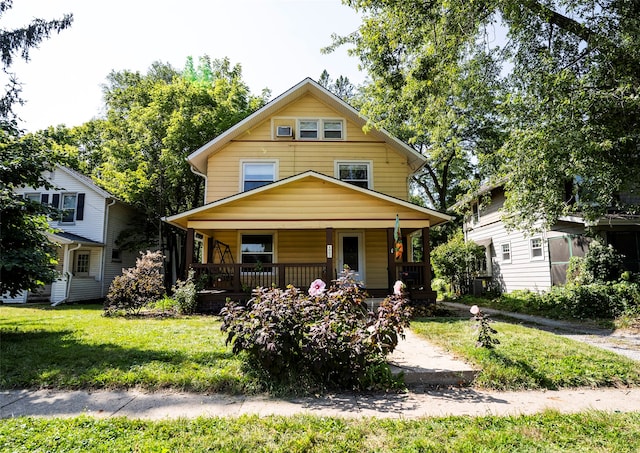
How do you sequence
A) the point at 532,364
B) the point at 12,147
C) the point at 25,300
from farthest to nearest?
1. the point at 25,300
2. the point at 12,147
3. the point at 532,364

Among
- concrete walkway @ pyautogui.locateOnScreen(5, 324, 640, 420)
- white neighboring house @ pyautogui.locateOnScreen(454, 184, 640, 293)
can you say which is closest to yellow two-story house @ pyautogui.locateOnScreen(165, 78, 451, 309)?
white neighboring house @ pyautogui.locateOnScreen(454, 184, 640, 293)

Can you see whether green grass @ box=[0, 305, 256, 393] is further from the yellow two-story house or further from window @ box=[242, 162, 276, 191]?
window @ box=[242, 162, 276, 191]

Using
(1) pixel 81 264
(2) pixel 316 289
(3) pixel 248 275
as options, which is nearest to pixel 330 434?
(2) pixel 316 289

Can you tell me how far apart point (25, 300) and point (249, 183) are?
1167cm

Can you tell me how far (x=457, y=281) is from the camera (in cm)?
2100

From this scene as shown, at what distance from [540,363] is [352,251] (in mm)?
9326

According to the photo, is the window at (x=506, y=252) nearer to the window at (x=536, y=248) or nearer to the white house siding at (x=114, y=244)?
the window at (x=536, y=248)

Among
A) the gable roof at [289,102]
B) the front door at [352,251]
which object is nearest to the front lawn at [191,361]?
the front door at [352,251]

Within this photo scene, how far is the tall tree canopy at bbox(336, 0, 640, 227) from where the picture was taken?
303 inches

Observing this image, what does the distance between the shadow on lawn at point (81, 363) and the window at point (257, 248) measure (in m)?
7.50

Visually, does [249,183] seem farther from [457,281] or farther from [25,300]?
[457,281]

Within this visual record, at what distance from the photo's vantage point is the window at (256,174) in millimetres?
14586

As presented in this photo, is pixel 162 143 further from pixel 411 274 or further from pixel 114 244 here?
pixel 411 274

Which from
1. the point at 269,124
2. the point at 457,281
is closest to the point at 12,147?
the point at 269,124
